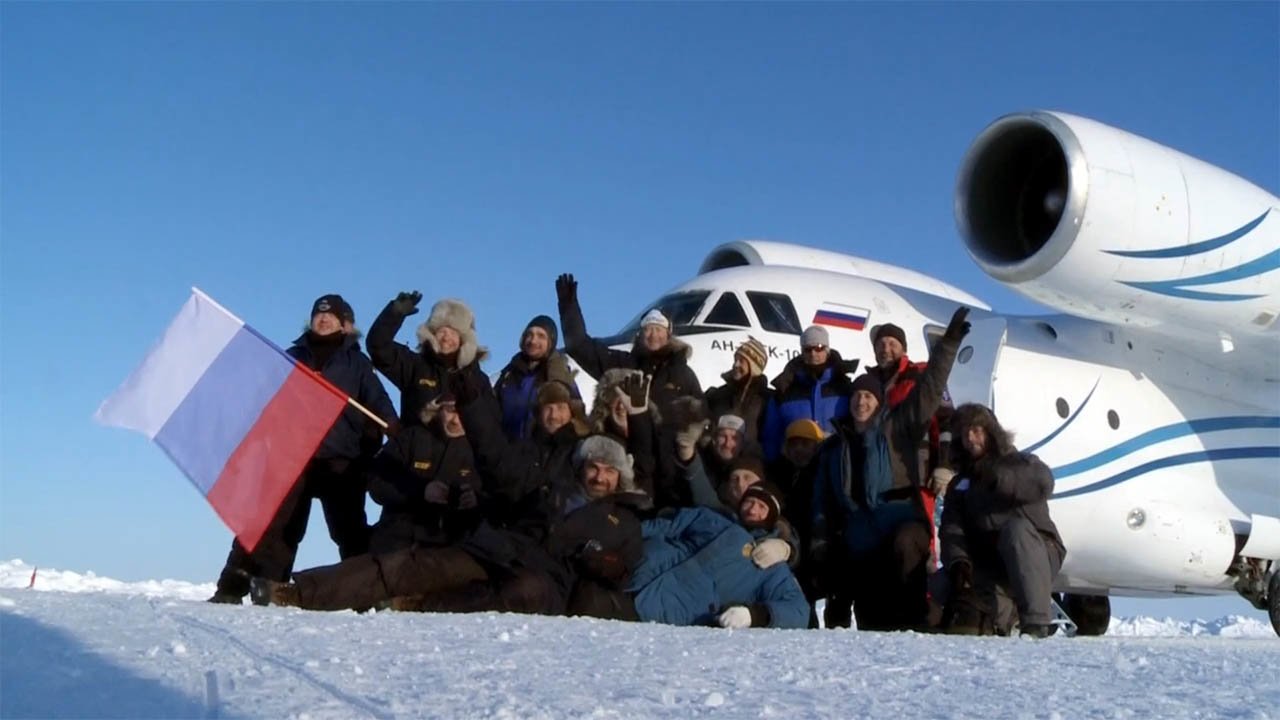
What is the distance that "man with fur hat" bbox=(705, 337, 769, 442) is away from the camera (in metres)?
7.37

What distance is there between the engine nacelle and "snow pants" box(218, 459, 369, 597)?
16.9 feet

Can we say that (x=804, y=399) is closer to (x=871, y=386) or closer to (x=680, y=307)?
(x=871, y=386)

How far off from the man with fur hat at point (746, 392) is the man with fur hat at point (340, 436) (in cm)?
199

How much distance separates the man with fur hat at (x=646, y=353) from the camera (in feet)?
23.3

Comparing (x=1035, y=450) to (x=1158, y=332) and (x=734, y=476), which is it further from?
(x=734, y=476)

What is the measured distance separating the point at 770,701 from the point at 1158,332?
812 centimetres

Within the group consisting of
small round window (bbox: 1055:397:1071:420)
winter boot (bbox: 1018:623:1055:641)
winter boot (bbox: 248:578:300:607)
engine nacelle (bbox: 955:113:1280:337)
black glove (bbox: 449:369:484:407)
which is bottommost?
winter boot (bbox: 248:578:300:607)

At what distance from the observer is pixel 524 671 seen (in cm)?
318

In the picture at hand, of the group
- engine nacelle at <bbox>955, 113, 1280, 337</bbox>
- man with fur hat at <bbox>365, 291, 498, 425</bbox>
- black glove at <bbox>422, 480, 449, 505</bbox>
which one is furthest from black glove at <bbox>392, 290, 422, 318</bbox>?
engine nacelle at <bbox>955, 113, 1280, 337</bbox>

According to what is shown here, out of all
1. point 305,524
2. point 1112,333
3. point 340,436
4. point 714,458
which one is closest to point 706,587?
point 714,458

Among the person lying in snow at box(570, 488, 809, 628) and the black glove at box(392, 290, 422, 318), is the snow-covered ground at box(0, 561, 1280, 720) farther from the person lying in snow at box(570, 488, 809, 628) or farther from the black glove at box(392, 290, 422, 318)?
the black glove at box(392, 290, 422, 318)

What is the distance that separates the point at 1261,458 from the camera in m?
10.6

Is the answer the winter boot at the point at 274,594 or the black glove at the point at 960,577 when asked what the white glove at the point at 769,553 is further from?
the winter boot at the point at 274,594

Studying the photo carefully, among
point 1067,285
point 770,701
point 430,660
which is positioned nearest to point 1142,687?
point 770,701
